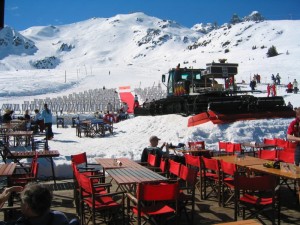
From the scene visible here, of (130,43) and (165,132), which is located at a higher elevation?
(130,43)

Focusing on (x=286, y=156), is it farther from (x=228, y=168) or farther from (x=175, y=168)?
(x=175, y=168)

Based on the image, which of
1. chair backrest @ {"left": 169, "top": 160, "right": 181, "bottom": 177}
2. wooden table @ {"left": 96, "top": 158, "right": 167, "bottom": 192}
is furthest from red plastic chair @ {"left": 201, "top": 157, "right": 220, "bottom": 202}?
wooden table @ {"left": 96, "top": 158, "right": 167, "bottom": 192}

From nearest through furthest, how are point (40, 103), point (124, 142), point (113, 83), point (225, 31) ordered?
1. point (124, 142)
2. point (40, 103)
3. point (113, 83)
4. point (225, 31)

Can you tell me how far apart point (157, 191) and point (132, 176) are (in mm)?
1103

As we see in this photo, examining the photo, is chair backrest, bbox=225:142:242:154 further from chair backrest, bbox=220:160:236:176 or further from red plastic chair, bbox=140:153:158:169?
chair backrest, bbox=220:160:236:176

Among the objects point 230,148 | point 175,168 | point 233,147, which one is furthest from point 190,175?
point 230,148

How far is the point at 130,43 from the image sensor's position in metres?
194

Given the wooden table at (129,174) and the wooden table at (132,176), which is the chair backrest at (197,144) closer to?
the wooden table at (129,174)

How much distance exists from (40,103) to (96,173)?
28918 mm

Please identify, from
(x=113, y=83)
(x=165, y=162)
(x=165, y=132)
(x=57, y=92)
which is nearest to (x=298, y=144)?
(x=165, y=162)

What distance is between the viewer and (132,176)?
19.1 ft

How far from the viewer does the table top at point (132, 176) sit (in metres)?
5.44

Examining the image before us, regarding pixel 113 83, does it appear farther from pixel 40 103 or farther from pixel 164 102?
pixel 164 102

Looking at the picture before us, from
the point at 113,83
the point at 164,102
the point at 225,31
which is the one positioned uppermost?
the point at 225,31
